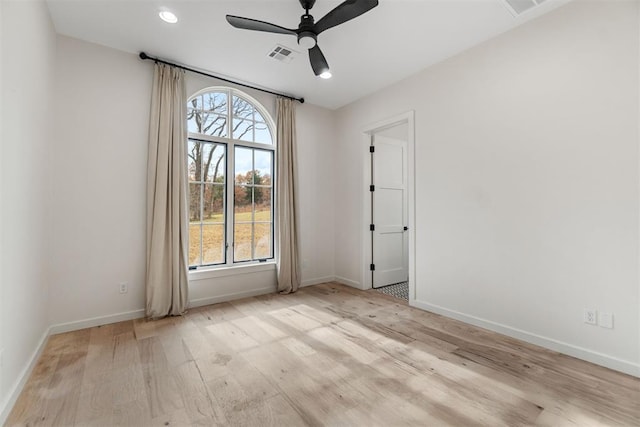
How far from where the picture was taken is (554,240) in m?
2.46

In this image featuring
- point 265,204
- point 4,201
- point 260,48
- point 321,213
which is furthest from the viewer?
point 321,213

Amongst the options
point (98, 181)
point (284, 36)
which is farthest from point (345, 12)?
point (98, 181)

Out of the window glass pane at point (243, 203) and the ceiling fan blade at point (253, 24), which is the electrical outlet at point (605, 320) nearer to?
the ceiling fan blade at point (253, 24)

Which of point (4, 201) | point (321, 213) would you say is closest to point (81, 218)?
point (4, 201)

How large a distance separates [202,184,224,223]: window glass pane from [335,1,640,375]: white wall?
2.56 meters

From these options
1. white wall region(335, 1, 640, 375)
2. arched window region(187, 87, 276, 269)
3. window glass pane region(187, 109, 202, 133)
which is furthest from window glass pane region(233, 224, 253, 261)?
white wall region(335, 1, 640, 375)

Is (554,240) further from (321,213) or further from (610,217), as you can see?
(321,213)

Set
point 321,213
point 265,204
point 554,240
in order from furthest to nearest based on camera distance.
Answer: point 321,213, point 265,204, point 554,240

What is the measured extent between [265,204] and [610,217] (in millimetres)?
3656

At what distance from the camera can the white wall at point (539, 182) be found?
84.1 inches

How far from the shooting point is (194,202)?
3.65 m

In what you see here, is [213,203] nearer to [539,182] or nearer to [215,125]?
[215,125]

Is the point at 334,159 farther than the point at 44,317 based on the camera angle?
Yes

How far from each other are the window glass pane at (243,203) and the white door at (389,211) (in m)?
1.86
